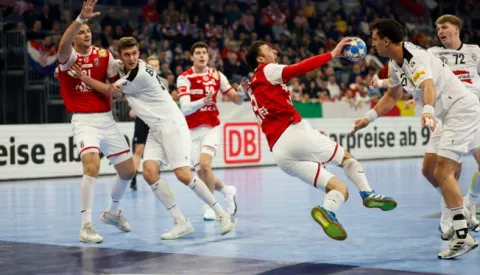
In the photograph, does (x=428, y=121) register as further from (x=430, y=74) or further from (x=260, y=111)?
(x=260, y=111)

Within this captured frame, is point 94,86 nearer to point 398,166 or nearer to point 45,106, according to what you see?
point 45,106

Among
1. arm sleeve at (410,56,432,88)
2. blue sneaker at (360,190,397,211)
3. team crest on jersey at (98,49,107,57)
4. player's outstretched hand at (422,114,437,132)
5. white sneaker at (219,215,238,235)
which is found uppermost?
team crest on jersey at (98,49,107,57)

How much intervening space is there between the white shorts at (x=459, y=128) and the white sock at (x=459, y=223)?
485mm

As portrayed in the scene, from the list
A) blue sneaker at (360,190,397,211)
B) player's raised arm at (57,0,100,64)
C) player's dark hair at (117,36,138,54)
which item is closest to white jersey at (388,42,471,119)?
blue sneaker at (360,190,397,211)

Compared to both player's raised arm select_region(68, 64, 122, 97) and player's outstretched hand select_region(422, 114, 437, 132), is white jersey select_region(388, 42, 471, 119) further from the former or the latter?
player's raised arm select_region(68, 64, 122, 97)

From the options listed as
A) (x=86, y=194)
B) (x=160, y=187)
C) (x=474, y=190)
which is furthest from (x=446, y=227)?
(x=86, y=194)

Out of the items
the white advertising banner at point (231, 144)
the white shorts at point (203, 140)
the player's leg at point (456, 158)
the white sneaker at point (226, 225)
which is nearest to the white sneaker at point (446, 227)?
the player's leg at point (456, 158)

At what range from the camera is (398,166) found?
70.3ft

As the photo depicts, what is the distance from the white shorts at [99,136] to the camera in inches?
367

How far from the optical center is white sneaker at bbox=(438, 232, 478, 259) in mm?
7352

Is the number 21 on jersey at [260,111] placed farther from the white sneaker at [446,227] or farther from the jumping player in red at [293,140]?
the white sneaker at [446,227]

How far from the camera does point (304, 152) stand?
795cm

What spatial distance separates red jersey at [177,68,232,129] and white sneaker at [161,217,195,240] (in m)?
2.39

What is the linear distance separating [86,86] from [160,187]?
143 cm
